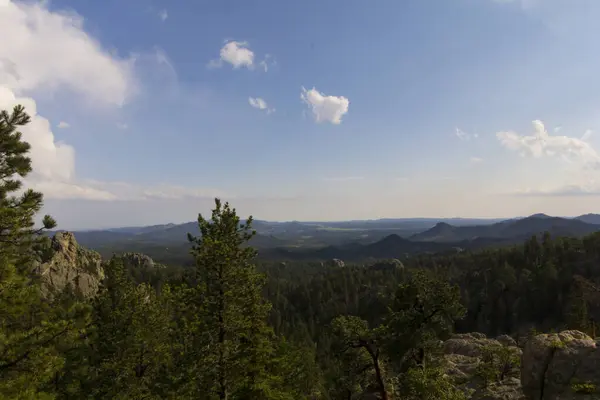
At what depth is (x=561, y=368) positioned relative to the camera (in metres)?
23.2

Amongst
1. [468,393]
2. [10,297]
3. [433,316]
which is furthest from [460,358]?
[10,297]

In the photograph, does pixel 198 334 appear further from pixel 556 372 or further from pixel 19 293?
pixel 556 372

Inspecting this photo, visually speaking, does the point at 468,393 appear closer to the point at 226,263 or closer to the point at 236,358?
the point at 236,358

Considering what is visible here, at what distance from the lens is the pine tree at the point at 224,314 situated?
773 inches

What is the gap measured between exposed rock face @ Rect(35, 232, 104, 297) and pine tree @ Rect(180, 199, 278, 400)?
12020cm

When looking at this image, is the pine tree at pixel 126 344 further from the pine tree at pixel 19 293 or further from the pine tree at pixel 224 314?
A: the pine tree at pixel 19 293

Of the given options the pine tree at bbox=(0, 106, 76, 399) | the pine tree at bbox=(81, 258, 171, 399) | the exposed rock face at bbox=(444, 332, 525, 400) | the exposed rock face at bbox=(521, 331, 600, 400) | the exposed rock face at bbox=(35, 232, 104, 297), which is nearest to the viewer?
the pine tree at bbox=(0, 106, 76, 399)

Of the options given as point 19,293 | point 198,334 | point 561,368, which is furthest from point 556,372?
point 19,293

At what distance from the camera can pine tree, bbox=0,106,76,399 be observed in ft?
41.6

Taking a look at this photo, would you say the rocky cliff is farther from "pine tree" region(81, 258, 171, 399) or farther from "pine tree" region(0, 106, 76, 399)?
"pine tree" region(0, 106, 76, 399)

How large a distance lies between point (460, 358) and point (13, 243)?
52471 mm

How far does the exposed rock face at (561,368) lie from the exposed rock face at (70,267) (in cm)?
13203

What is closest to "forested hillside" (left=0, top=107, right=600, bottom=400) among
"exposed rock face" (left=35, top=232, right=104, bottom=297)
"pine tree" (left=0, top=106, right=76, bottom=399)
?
"pine tree" (left=0, top=106, right=76, bottom=399)

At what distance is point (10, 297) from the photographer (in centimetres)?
1370
